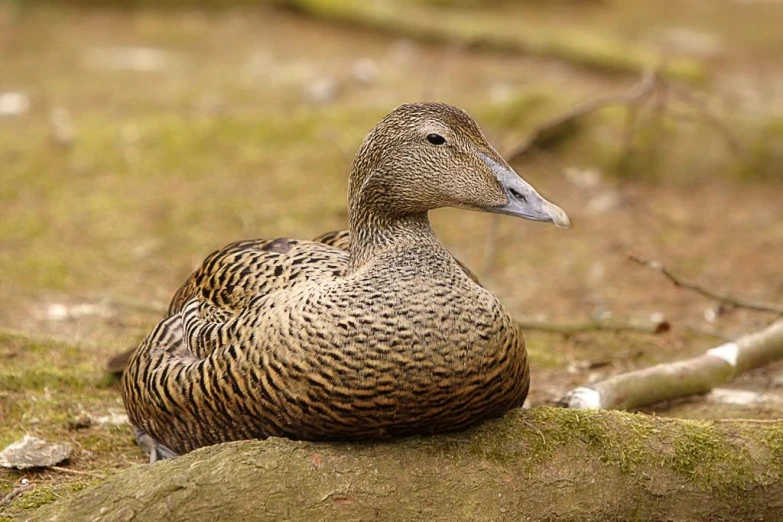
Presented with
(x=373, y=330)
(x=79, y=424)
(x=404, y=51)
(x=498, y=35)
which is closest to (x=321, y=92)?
(x=404, y=51)

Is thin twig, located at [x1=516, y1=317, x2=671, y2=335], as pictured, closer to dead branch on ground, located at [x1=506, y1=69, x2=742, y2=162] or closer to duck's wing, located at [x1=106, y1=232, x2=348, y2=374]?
dead branch on ground, located at [x1=506, y1=69, x2=742, y2=162]

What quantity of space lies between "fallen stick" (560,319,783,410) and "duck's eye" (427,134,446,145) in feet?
4.34

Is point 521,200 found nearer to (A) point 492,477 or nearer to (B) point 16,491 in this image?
(A) point 492,477

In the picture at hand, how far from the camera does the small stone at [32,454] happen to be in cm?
391

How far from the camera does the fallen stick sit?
14.2ft

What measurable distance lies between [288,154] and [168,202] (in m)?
1.33

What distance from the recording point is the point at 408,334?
3.23m

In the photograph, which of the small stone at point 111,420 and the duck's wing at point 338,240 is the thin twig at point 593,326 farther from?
the small stone at point 111,420

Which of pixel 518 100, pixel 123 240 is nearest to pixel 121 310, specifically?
pixel 123 240

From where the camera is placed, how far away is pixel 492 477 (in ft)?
11.1

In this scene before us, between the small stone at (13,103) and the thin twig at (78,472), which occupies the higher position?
the small stone at (13,103)

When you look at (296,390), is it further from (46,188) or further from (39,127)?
(39,127)

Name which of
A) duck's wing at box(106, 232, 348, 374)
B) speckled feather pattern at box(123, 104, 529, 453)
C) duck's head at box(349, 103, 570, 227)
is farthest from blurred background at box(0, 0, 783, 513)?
duck's head at box(349, 103, 570, 227)

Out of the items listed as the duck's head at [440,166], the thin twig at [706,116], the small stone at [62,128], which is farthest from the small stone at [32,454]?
the small stone at [62,128]
